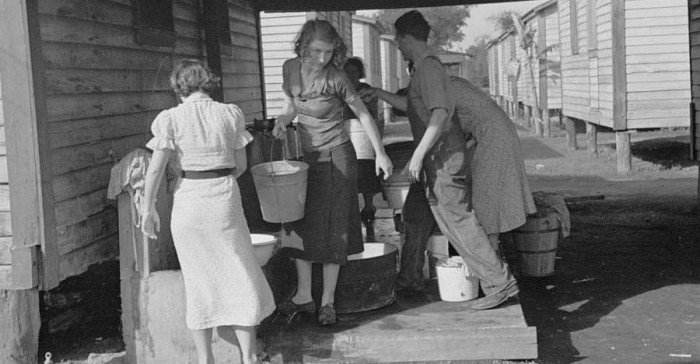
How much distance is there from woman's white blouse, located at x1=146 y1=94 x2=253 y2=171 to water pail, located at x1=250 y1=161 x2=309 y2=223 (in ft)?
1.69

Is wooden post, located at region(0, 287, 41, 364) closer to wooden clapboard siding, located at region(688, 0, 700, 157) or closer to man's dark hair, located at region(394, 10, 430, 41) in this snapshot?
man's dark hair, located at region(394, 10, 430, 41)

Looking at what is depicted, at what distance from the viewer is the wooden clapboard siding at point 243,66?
437 inches

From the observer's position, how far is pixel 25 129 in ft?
17.2

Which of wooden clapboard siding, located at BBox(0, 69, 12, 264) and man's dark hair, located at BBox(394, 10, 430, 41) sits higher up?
man's dark hair, located at BBox(394, 10, 430, 41)

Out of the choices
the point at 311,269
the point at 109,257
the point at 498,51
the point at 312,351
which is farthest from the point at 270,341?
the point at 498,51

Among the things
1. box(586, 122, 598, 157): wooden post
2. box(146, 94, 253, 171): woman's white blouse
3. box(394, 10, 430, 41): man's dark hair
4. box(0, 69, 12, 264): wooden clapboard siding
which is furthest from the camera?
box(586, 122, 598, 157): wooden post

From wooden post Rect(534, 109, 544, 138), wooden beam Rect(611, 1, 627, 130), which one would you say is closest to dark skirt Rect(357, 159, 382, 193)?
wooden beam Rect(611, 1, 627, 130)

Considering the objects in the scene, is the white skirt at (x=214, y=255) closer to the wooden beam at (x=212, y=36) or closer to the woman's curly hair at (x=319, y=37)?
the woman's curly hair at (x=319, y=37)

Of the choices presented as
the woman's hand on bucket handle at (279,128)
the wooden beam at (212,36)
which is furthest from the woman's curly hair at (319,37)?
the wooden beam at (212,36)

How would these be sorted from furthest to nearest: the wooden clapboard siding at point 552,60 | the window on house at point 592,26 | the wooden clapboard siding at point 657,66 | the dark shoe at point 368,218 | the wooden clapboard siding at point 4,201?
the wooden clapboard siding at point 552,60
the window on house at point 592,26
the wooden clapboard siding at point 657,66
the dark shoe at point 368,218
the wooden clapboard siding at point 4,201

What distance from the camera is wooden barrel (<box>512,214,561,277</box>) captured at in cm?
753

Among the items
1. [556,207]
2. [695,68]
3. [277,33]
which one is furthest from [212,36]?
[277,33]

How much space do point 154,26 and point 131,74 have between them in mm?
918

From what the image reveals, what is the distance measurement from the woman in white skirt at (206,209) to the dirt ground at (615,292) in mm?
1528
